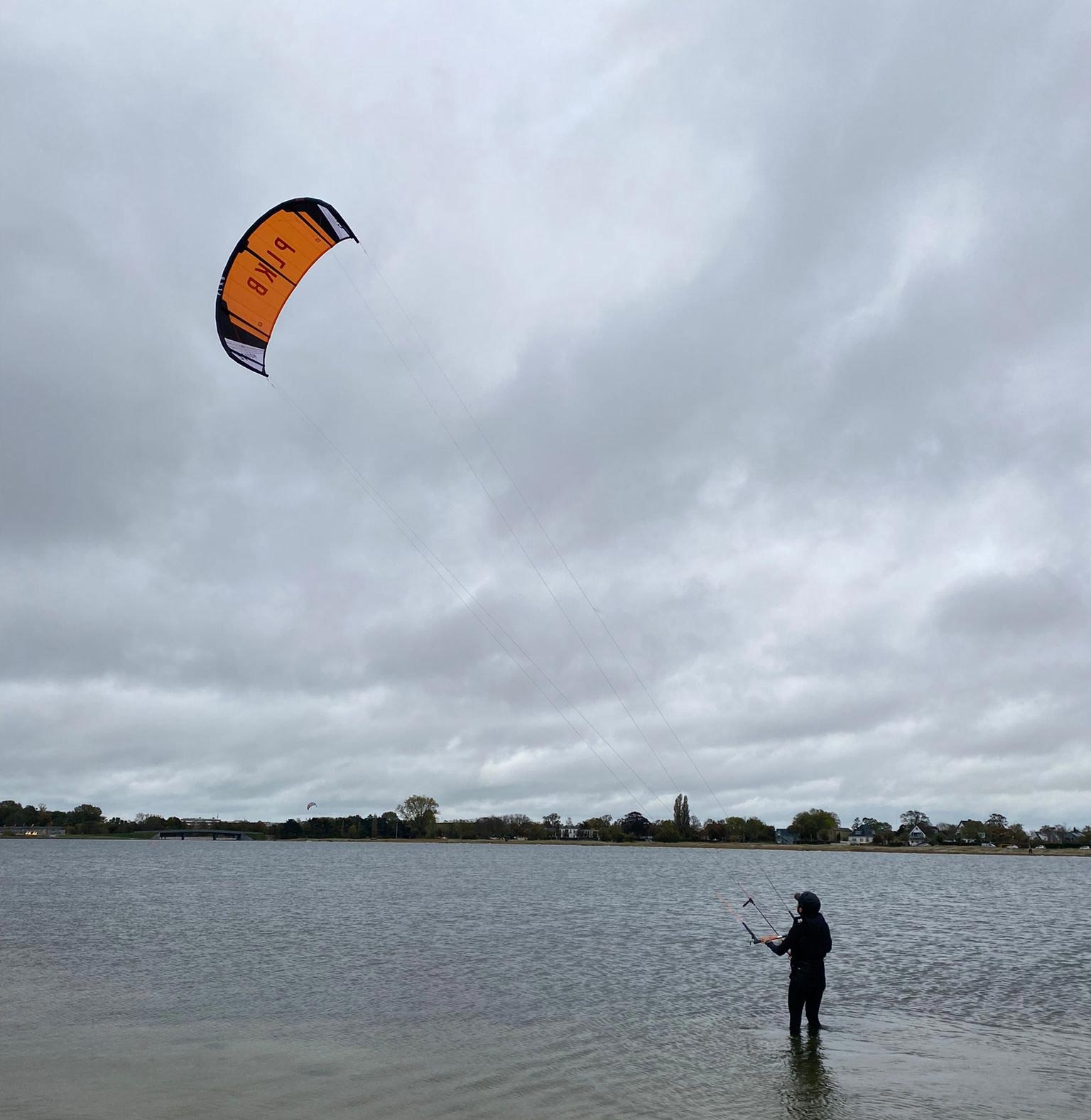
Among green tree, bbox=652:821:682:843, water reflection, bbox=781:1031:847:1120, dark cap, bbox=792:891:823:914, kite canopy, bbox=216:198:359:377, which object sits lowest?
water reflection, bbox=781:1031:847:1120

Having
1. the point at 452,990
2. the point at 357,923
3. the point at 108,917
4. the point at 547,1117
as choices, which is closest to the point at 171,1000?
the point at 452,990

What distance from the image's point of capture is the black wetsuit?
12.9m

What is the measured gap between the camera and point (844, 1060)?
39.4 ft

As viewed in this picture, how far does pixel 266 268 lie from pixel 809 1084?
14888 millimetres

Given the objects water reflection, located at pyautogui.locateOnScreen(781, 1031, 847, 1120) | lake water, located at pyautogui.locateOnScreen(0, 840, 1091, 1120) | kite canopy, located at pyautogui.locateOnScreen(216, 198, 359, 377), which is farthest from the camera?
kite canopy, located at pyautogui.locateOnScreen(216, 198, 359, 377)

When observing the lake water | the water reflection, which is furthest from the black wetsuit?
the lake water

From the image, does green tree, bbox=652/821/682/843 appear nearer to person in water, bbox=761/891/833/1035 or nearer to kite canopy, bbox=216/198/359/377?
person in water, bbox=761/891/833/1035

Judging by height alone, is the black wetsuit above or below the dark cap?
below

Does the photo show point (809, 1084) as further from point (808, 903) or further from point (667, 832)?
point (667, 832)

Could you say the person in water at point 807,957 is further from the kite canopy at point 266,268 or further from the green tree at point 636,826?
the green tree at point 636,826

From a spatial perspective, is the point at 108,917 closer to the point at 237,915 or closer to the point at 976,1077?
the point at 237,915

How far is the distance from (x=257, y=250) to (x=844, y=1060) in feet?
50.2

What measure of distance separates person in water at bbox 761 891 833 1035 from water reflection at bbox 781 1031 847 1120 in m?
0.32

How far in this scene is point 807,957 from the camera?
1307 cm
